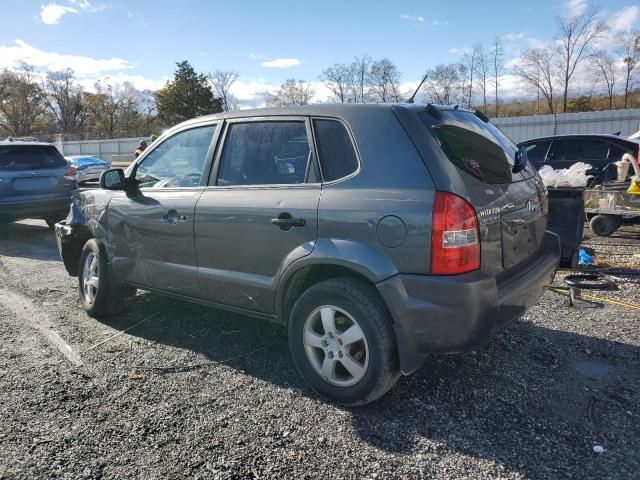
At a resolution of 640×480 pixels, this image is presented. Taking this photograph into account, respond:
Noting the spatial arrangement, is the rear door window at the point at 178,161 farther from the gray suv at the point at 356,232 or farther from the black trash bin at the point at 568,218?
the black trash bin at the point at 568,218

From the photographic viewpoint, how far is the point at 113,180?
4.35 meters

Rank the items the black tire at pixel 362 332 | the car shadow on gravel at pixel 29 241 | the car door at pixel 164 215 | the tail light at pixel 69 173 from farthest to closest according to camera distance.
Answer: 1. the tail light at pixel 69 173
2. the car shadow on gravel at pixel 29 241
3. the car door at pixel 164 215
4. the black tire at pixel 362 332

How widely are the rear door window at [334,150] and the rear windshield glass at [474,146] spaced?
1.56ft

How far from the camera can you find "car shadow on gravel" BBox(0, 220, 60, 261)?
27.3 ft

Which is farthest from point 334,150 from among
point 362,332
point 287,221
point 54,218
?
point 54,218

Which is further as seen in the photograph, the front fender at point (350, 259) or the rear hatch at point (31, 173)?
the rear hatch at point (31, 173)

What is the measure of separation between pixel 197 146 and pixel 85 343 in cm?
189

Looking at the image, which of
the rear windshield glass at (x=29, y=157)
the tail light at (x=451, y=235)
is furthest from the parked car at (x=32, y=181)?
the tail light at (x=451, y=235)

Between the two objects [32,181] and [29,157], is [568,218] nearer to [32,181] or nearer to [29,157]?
[32,181]

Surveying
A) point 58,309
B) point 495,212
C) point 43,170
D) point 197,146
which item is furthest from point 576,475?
point 43,170

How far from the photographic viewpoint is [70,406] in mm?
3225

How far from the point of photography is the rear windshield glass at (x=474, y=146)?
2977mm

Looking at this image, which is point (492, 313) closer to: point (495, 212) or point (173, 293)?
point (495, 212)

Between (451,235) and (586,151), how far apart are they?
8.94 m
